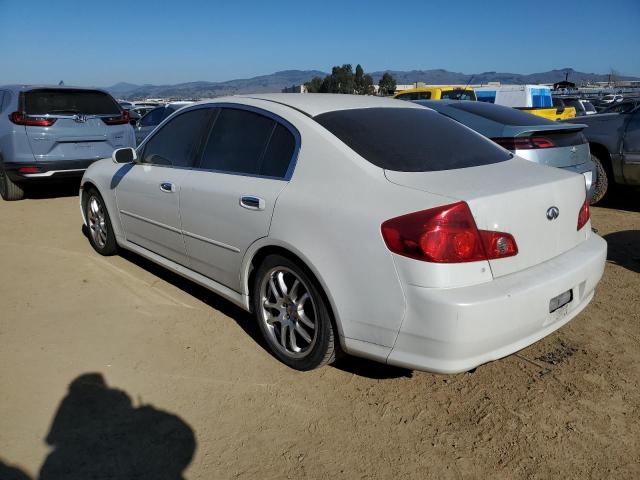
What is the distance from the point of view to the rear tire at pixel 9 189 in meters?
7.91

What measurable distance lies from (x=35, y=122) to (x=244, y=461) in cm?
670

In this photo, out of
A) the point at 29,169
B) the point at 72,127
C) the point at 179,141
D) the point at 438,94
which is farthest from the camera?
the point at 438,94

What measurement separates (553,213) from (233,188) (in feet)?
5.99

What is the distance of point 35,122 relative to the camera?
7.31 metres

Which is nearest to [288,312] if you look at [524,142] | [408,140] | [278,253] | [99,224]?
[278,253]

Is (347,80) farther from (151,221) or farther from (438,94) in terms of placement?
(151,221)

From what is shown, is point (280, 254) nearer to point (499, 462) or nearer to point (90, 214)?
point (499, 462)

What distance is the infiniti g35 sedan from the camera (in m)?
2.30

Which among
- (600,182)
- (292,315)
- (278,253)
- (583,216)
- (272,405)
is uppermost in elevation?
(583,216)

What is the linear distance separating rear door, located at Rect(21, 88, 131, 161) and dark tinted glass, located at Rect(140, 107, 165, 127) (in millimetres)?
4372

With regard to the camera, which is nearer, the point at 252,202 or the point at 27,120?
the point at 252,202

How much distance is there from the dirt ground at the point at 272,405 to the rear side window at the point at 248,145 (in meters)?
1.14

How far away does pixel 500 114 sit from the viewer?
18.9 ft

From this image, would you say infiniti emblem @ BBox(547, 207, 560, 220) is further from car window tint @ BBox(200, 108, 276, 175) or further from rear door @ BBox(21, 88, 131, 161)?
rear door @ BBox(21, 88, 131, 161)
